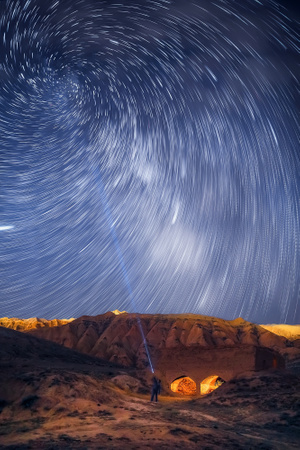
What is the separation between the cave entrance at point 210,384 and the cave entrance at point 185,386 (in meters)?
2.27

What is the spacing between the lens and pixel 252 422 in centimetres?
1827

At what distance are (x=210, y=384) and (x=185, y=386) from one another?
13.1 feet

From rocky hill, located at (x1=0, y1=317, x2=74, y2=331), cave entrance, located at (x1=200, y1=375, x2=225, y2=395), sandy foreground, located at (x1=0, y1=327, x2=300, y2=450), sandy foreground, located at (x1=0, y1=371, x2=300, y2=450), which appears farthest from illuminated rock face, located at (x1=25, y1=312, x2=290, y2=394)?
sandy foreground, located at (x1=0, y1=371, x2=300, y2=450)

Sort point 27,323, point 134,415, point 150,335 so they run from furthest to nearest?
point 27,323, point 150,335, point 134,415

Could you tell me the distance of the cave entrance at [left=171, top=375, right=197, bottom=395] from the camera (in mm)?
36031

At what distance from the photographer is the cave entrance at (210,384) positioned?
34.1 meters

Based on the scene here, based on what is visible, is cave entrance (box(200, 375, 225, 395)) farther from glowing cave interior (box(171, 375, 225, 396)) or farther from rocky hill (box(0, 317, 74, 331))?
rocky hill (box(0, 317, 74, 331))

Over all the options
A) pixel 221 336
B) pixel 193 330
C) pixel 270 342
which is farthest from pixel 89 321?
pixel 270 342

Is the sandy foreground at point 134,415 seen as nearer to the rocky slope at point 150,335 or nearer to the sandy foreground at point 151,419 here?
the sandy foreground at point 151,419

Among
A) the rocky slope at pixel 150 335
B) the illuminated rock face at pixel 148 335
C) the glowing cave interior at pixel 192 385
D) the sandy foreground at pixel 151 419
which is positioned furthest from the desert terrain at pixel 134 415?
the rocky slope at pixel 150 335

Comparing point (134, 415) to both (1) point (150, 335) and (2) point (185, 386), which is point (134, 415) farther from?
(1) point (150, 335)

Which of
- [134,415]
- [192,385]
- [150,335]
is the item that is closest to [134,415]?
[134,415]

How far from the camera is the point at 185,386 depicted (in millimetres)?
37375

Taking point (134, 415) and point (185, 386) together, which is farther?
point (185, 386)
